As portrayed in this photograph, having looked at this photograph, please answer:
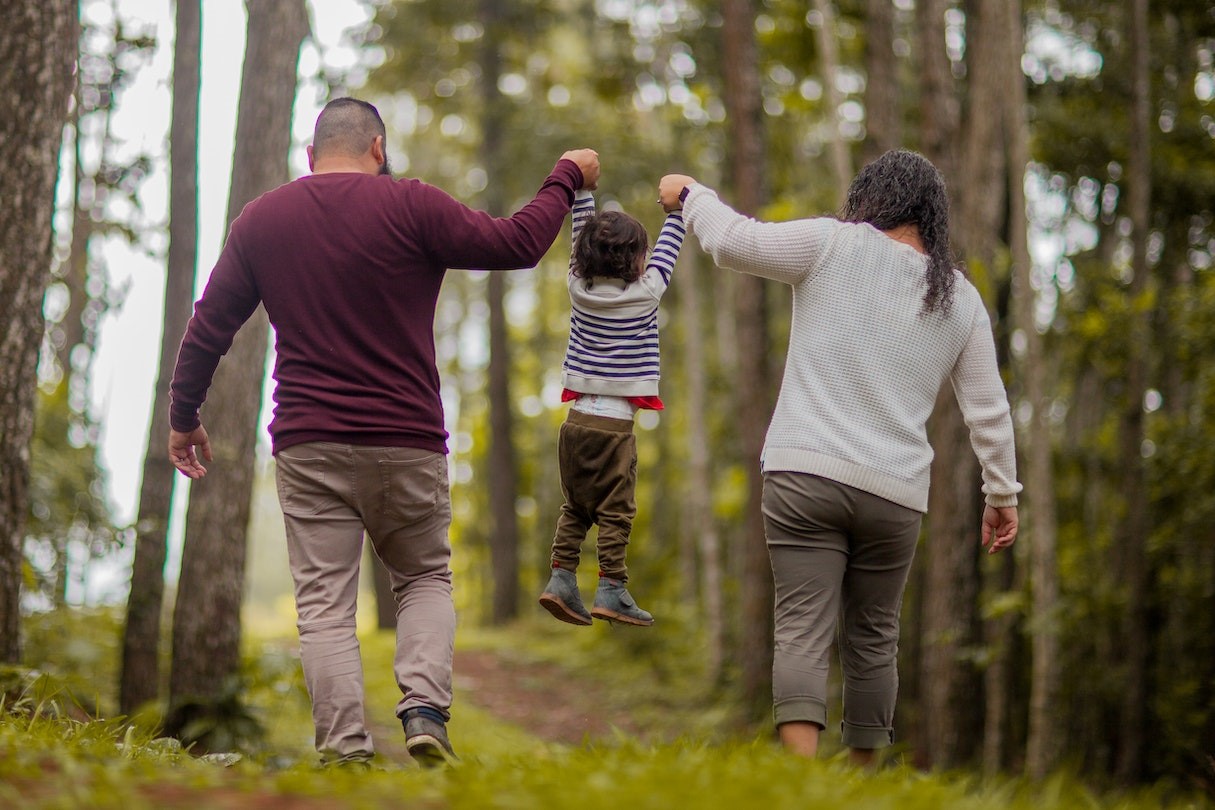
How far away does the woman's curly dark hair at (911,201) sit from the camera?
436cm

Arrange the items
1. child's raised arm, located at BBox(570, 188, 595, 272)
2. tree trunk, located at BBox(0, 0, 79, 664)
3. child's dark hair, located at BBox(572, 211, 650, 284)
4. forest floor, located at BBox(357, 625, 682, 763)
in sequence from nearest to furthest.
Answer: child's dark hair, located at BBox(572, 211, 650, 284) → child's raised arm, located at BBox(570, 188, 595, 272) → tree trunk, located at BBox(0, 0, 79, 664) → forest floor, located at BBox(357, 625, 682, 763)

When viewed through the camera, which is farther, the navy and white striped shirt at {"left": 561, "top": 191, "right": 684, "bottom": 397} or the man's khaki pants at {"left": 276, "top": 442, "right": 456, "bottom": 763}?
the navy and white striped shirt at {"left": 561, "top": 191, "right": 684, "bottom": 397}

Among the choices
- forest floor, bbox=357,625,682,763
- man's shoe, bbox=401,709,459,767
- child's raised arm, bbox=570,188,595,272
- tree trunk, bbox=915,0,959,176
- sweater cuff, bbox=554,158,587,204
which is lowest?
forest floor, bbox=357,625,682,763

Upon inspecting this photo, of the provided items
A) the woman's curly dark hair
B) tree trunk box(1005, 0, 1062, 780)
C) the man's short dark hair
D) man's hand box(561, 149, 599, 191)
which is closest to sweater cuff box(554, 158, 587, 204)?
man's hand box(561, 149, 599, 191)

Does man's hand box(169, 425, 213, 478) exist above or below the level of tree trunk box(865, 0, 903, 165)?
below

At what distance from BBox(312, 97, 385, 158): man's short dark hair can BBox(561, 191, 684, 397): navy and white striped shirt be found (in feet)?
3.13

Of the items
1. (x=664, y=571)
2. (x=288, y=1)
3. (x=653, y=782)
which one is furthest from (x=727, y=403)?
(x=653, y=782)

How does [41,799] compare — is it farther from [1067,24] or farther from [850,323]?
[1067,24]

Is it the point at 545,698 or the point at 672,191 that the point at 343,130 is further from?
the point at 545,698

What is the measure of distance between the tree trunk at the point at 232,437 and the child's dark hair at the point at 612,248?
12.6 feet

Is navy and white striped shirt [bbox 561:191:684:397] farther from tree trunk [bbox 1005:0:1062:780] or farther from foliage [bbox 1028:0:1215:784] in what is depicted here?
foliage [bbox 1028:0:1215:784]

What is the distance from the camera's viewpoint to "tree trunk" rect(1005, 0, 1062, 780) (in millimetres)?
9727

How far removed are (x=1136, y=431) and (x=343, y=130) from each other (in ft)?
29.5

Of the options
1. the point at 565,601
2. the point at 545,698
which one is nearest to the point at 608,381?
the point at 565,601
